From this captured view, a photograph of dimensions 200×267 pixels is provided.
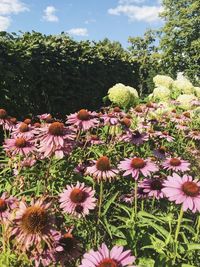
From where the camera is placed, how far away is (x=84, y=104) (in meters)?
10.9

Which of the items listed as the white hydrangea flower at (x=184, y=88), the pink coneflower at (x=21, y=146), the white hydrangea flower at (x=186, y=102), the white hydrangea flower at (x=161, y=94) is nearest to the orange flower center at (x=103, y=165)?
the pink coneflower at (x=21, y=146)

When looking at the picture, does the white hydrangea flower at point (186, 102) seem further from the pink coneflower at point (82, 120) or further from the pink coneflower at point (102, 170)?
the pink coneflower at point (102, 170)

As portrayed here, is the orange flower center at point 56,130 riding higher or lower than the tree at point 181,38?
lower

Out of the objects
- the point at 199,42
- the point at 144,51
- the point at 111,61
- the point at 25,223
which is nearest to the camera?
the point at 25,223

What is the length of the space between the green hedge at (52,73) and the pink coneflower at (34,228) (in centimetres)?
499

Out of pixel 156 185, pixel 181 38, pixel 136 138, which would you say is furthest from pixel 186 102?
pixel 181 38

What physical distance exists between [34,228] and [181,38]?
39.0 metres

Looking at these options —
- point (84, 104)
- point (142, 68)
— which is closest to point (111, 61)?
point (84, 104)

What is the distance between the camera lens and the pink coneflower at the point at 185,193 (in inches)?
97.1

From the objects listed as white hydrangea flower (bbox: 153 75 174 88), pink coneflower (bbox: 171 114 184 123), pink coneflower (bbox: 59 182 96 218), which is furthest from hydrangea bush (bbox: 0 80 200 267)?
white hydrangea flower (bbox: 153 75 174 88)

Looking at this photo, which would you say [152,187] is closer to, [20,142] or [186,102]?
[20,142]

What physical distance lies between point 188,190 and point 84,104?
850cm

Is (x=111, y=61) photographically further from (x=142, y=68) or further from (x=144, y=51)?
(x=144, y=51)

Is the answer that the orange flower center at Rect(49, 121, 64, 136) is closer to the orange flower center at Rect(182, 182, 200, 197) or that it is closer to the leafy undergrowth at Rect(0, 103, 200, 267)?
the leafy undergrowth at Rect(0, 103, 200, 267)
